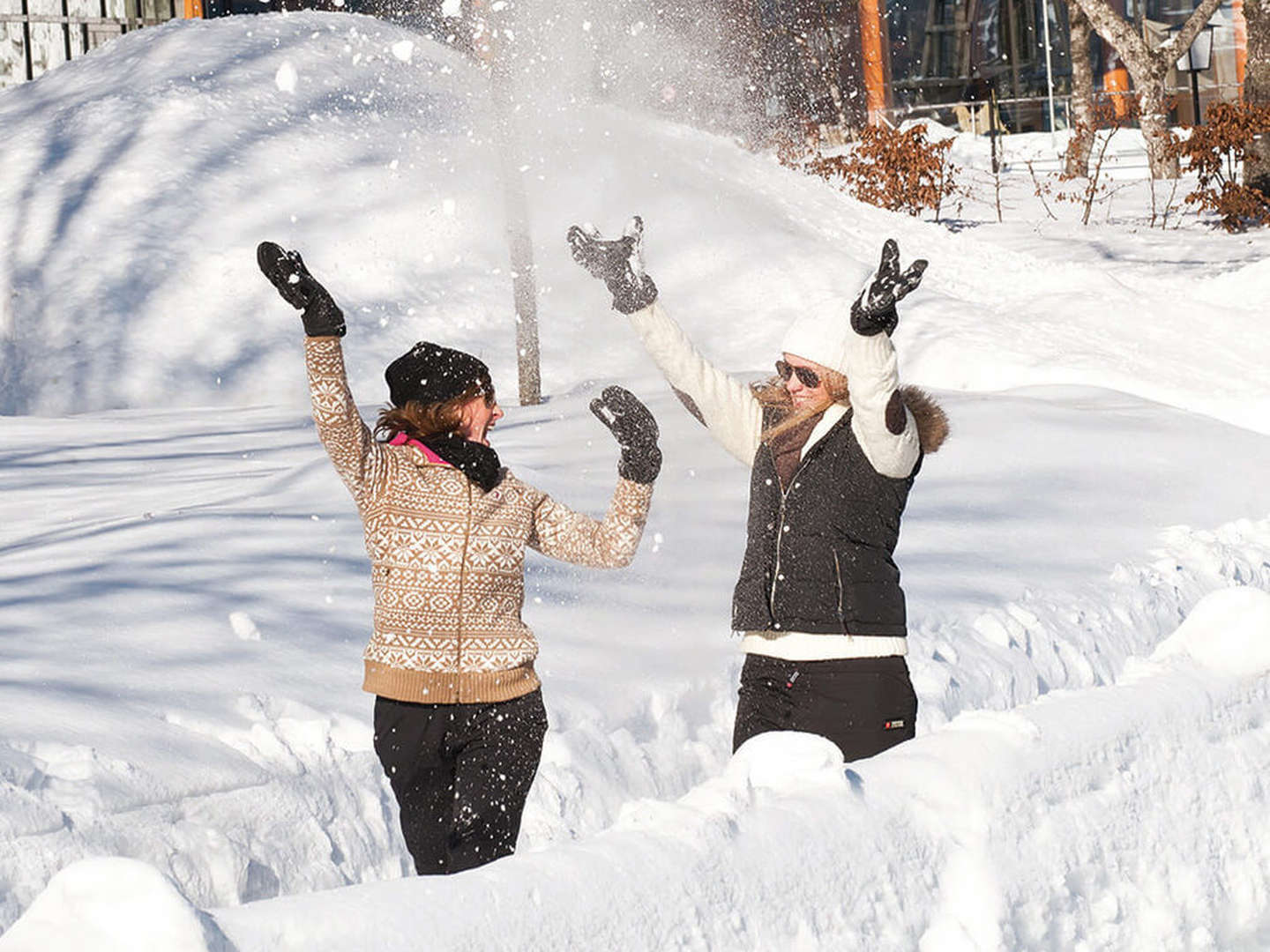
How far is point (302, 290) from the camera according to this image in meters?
3.29

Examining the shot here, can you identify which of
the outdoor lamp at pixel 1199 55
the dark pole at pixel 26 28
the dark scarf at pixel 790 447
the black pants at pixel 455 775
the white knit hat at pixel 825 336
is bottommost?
the black pants at pixel 455 775

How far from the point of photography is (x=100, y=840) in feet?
12.5

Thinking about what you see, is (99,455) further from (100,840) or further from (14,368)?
(100,840)

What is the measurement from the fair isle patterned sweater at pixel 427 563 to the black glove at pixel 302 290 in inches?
1.1

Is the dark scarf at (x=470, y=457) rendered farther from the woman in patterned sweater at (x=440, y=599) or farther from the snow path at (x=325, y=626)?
the snow path at (x=325, y=626)

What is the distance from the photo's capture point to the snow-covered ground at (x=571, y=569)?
2.81 meters

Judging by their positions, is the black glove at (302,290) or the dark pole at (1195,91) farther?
the dark pole at (1195,91)

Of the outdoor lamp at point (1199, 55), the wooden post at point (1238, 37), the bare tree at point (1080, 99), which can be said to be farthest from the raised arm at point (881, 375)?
the wooden post at point (1238, 37)

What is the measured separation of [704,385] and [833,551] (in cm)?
50

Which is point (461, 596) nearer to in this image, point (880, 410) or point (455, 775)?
point (455, 775)

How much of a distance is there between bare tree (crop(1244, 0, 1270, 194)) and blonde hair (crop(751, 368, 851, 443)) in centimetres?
1714

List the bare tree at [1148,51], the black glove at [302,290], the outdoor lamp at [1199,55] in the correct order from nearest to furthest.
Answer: the black glove at [302,290] < the bare tree at [1148,51] < the outdoor lamp at [1199,55]

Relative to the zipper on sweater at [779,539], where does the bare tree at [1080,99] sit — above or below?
above

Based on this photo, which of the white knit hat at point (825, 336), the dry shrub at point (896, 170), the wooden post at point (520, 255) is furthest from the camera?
the dry shrub at point (896, 170)
